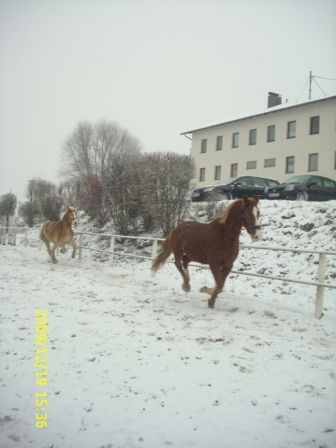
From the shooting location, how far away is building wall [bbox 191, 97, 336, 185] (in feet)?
88.6

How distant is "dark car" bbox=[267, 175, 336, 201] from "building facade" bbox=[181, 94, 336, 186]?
991 cm

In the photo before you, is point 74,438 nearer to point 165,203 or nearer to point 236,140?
point 165,203

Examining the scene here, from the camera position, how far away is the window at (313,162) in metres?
27.9

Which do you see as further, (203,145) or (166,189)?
(203,145)

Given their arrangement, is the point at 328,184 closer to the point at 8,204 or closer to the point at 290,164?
the point at 290,164

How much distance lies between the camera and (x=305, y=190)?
16.8m

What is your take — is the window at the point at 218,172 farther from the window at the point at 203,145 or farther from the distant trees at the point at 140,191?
the distant trees at the point at 140,191

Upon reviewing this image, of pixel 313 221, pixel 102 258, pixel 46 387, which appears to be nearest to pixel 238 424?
pixel 46 387

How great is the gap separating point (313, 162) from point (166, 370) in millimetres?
27907

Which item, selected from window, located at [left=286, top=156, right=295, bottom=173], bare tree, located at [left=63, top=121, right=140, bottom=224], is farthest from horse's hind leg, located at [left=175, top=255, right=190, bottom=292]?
bare tree, located at [left=63, top=121, right=140, bottom=224]

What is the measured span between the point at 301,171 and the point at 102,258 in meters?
19.8

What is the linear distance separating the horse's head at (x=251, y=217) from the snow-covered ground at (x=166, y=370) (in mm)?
1343

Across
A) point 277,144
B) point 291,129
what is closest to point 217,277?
point 277,144

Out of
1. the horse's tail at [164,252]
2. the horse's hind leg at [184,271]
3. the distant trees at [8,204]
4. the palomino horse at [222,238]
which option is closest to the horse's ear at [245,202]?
the palomino horse at [222,238]
